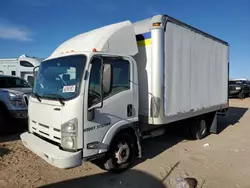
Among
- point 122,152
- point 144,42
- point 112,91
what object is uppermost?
point 144,42

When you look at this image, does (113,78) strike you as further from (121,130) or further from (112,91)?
(121,130)

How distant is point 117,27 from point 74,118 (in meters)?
2.06

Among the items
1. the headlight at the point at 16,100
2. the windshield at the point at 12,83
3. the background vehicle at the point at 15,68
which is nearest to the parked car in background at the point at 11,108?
the headlight at the point at 16,100

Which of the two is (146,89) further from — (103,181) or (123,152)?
(103,181)

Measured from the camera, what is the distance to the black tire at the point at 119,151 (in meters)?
4.49

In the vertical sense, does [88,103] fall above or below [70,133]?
above

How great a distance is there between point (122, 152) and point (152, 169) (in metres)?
0.82

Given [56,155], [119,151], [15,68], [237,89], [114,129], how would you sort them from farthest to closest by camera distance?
[237,89]
[15,68]
[119,151]
[114,129]
[56,155]

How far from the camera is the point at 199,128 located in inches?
297

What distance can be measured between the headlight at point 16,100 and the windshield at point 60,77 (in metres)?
2.84

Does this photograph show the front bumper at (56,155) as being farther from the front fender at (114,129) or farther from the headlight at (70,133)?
the front fender at (114,129)

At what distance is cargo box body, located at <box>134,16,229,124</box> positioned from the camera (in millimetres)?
4922

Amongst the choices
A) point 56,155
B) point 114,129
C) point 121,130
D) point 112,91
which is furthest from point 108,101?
point 56,155

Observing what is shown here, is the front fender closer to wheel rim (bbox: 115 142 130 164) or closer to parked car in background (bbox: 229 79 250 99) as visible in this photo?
wheel rim (bbox: 115 142 130 164)
